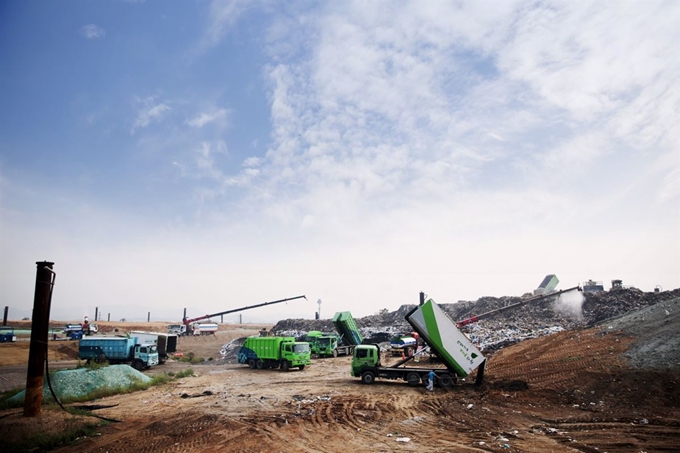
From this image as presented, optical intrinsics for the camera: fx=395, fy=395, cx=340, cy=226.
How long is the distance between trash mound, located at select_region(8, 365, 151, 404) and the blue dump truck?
7533 millimetres

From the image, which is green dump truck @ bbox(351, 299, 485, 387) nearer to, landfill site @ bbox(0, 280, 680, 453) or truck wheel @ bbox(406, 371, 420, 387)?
landfill site @ bbox(0, 280, 680, 453)

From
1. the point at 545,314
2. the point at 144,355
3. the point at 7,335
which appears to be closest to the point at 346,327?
the point at 144,355

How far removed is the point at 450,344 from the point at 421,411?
4.44 m

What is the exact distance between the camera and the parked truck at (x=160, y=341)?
28467mm

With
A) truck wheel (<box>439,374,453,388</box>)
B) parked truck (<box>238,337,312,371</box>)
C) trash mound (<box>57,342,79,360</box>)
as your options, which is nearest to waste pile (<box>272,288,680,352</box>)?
truck wheel (<box>439,374,453,388</box>)

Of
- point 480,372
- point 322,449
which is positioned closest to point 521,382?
point 480,372

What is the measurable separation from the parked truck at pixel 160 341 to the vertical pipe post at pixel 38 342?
17316mm

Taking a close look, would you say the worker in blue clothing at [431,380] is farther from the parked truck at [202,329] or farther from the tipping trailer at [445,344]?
the parked truck at [202,329]

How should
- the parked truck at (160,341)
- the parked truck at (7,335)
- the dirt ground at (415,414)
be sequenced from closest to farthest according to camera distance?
the dirt ground at (415,414) < the parked truck at (160,341) < the parked truck at (7,335)

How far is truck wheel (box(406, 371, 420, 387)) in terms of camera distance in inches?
705

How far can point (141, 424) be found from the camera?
11.8m

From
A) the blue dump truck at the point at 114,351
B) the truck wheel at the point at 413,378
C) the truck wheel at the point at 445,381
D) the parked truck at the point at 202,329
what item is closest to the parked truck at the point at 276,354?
the blue dump truck at the point at 114,351

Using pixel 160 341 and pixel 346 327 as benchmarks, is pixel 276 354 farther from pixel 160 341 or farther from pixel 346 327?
pixel 160 341

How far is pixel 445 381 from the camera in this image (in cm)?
1723
